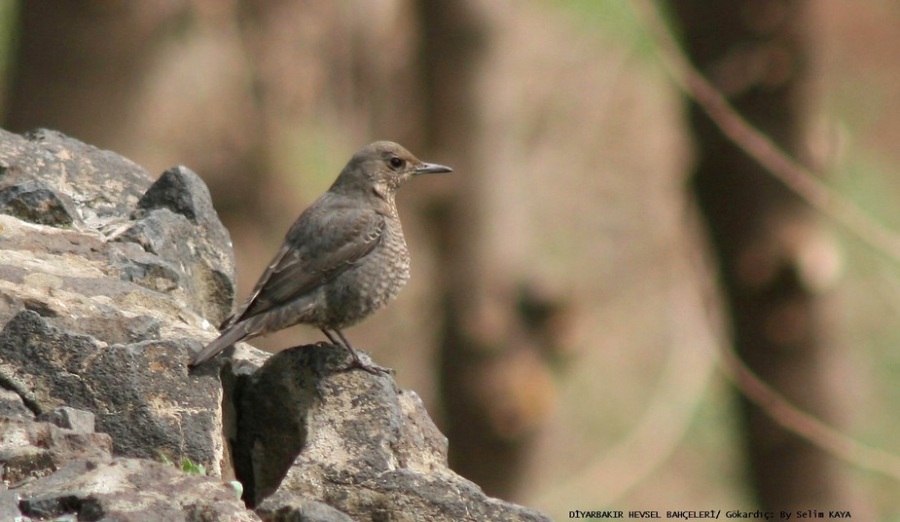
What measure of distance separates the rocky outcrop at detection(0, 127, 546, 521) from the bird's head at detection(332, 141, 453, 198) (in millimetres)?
1079

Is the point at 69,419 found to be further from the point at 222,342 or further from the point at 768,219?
the point at 768,219

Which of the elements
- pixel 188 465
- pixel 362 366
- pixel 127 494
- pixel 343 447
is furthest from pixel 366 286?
pixel 127 494

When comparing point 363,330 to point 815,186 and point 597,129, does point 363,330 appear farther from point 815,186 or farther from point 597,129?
point 815,186

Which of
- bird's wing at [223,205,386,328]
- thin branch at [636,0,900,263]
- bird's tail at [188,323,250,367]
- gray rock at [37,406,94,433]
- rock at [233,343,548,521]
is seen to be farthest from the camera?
thin branch at [636,0,900,263]

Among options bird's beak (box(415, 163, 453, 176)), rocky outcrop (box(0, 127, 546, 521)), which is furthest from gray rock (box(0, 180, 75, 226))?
bird's beak (box(415, 163, 453, 176))

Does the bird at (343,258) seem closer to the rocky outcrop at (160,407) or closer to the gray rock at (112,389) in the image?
the rocky outcrop at (160,407)

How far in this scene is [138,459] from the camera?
370cm

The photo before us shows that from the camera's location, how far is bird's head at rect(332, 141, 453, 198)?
605 centimetres

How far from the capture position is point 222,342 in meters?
4.38

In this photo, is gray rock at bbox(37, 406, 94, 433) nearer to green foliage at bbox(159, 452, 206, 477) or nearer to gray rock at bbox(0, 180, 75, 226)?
green foliage at bbox(159, 452, 206, 477)

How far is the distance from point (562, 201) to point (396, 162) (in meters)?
12.9

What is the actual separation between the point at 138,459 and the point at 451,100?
846cm

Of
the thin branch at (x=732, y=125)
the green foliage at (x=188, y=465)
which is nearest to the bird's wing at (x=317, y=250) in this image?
the green foliage at (x=188, y=465)

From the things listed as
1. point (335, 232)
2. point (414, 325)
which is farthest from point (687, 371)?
point (335, 232)
